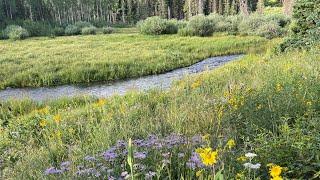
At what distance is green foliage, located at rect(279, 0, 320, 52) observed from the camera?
1306 cm

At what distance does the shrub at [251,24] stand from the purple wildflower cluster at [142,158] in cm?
4143

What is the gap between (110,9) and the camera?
98750mm

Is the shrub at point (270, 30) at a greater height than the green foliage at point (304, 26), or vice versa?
the green foliage at point (304, 26)

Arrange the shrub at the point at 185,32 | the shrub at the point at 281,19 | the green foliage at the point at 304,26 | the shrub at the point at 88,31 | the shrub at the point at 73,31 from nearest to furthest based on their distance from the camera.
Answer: the green foliage at the point at 304,26 → the shrub at the point at 185,32 → the shrub at the point at 281,19 → the shrub at the point at 88,31 → the shrub at the point at 73,31

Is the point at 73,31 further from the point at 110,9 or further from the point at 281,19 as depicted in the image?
the point at 110,9

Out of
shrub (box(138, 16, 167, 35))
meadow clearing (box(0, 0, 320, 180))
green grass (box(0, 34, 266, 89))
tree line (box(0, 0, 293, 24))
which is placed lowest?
green grass (box(0, 34, 266, 89))

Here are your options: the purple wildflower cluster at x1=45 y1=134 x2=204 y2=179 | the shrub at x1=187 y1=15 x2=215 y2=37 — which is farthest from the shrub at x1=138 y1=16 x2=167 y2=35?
the purple wildflower cluster at x1=45 y1=134 x2=204 y2=179

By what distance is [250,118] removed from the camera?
5234mm

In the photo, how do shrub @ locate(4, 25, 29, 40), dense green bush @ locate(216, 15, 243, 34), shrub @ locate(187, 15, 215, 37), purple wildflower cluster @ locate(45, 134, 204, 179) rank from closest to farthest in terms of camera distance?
1. purple wildflower cluster @ locate(45, 134, 204, 179)
2. shrub @ locate(187, 15, 215, 37)
3. dense green bush @ locate(216, 15, 243, 34)
4. shrub @ locate(4, 25, 29, 40)

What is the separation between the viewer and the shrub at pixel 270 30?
40.6 metres

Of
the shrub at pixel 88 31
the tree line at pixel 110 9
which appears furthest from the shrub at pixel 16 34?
the tree line at pixel 110 9

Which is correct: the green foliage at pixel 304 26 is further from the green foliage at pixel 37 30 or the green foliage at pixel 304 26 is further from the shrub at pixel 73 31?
the green foliage at pixel 37 30

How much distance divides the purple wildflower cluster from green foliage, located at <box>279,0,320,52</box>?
976cm

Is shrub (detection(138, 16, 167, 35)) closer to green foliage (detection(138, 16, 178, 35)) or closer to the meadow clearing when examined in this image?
green foliage (detection(138, 16, 178, 35))
